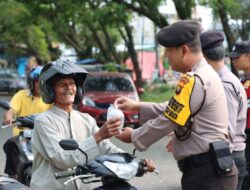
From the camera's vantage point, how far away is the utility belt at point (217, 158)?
3.46 meters

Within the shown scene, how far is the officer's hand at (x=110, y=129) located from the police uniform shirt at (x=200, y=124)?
0.17 meters

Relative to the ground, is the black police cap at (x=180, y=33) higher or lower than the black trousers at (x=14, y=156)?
higher

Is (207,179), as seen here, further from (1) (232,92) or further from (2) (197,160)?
(1) (232,92)

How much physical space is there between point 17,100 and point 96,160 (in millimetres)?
3090

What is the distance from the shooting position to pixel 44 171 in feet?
12.2

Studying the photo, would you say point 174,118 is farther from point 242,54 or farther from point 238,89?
point 242,54

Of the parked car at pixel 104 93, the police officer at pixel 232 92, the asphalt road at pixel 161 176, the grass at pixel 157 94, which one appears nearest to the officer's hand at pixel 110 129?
the police officer at pixel 232 92

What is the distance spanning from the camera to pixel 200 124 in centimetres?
345

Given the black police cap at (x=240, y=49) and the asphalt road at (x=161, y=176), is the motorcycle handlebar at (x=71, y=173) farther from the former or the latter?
the asphalt road at (x=161, y=176)

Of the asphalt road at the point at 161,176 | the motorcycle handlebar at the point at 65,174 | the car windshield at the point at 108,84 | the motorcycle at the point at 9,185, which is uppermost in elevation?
the motorcycle handlebar at the point at 65,174

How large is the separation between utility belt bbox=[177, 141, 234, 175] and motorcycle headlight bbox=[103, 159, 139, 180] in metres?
0.34

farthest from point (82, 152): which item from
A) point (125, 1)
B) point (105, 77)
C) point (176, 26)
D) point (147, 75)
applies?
point (147, 75)

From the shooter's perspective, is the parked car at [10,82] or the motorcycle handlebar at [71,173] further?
the parked car at [10,82]

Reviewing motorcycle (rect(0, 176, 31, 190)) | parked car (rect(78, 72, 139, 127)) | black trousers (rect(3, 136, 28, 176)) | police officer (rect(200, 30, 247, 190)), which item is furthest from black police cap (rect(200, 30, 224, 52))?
parked car (rect(78, 72, 139, 127))
